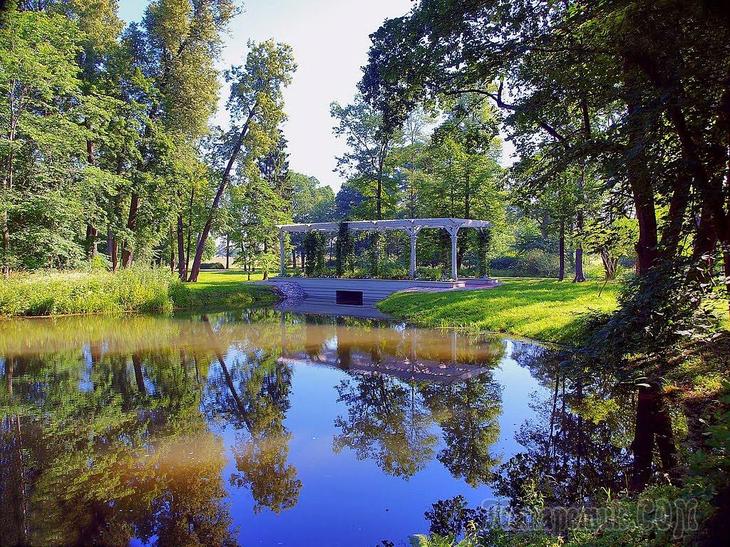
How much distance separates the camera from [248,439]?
480 cm

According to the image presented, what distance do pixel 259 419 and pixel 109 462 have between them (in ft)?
5.55

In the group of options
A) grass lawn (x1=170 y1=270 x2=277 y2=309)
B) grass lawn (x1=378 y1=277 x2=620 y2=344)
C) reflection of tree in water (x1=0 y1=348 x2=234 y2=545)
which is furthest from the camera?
grass lawn (x1=170 y1=270 x2=277 y2=309)

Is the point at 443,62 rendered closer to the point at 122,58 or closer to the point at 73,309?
the point at 73,309

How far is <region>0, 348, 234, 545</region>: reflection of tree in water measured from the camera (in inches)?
123

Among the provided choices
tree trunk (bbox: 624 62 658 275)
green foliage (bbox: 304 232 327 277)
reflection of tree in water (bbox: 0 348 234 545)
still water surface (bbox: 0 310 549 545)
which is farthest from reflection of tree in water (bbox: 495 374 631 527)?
green foliage (bbox: 304 232 327 277)

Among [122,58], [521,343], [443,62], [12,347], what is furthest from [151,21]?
[521,343]

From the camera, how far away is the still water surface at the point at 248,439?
10.7 ft

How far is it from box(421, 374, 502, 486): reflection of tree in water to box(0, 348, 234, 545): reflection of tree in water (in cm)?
211

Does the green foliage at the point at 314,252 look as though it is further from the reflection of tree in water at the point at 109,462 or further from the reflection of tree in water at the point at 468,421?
the reflection of tree in water at the point at 468,421

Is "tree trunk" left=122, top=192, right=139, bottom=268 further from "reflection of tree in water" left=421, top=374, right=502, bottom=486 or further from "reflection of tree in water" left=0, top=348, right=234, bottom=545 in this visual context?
"reflection of tree in water" left=421, top=374, right=502, bottom=486

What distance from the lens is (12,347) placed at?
9594 mm

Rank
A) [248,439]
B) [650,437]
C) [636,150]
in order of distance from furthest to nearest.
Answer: [248,439], [650,437], [636,150]

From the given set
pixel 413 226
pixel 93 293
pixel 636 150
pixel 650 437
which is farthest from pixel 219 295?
pixel 636 150

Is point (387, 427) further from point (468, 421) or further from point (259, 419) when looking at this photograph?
point (259, 419)
